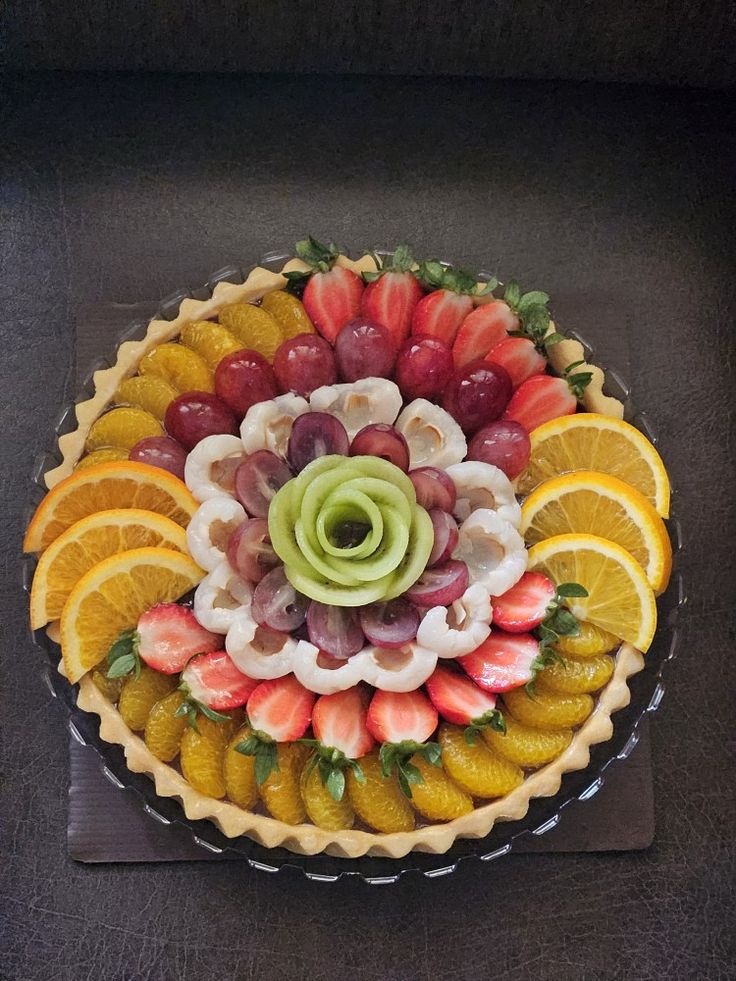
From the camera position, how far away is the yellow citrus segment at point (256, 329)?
234cm

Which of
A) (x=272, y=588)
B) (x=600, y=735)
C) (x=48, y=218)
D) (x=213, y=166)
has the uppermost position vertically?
(x=213, y=166)

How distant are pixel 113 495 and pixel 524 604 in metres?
0.83

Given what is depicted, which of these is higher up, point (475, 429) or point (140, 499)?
point (475, 429)

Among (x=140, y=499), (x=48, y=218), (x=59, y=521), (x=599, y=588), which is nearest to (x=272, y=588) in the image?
(x=140, y=499)

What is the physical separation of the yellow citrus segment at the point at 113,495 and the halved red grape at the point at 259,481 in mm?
108

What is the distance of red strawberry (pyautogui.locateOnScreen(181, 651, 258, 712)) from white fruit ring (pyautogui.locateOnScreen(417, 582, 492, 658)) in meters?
0.35

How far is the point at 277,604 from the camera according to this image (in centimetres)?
207

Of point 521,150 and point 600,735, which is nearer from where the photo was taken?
point 600,735

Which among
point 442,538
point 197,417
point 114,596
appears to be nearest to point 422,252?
point 197,417

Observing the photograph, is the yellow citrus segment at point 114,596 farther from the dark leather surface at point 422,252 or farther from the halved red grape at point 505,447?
the halved red grape at point 505,447

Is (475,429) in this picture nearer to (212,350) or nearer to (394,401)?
(394,401)

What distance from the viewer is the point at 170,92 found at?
2891 mm

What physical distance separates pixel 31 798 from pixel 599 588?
1336 mm

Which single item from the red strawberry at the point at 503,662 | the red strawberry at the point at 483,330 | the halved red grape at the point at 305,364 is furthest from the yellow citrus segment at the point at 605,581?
the halved red grape at the point at 305,364
